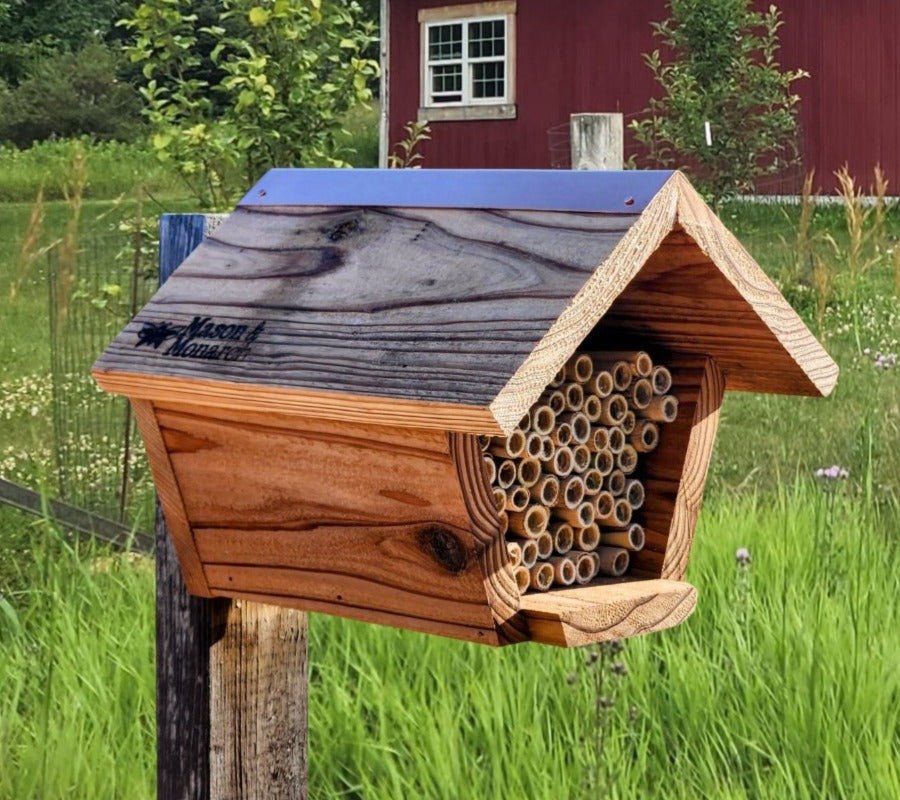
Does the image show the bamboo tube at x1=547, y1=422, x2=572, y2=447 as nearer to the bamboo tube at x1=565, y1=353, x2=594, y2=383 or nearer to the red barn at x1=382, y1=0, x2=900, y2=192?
the bamboo tube at x1=565, y1=353, x2=594, y2=383

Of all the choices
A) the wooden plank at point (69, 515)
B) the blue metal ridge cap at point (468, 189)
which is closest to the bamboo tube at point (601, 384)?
the blue metal ridge cap at point (468, 189)

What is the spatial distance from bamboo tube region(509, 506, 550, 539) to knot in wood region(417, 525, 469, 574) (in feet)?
0.54

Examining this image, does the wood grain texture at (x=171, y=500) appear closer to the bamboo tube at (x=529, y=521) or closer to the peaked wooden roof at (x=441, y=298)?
the peaked wooden roof at (x=441, y=298)

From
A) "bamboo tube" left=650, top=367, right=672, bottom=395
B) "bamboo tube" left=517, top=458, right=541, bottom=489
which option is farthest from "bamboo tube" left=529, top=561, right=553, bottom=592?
"bamboo tube" left=650, top=367, right=672, bottom=395

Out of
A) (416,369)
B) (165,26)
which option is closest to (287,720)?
→ (416,369)

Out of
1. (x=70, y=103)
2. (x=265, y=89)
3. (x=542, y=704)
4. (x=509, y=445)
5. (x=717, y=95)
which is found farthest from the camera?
(x=70, y=103)

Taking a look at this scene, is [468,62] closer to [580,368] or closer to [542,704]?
[542,704]

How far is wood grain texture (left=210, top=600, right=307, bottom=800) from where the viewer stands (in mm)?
2387

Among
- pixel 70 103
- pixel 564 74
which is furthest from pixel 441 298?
pixel 70 103

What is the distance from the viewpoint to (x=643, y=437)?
2.30 metres

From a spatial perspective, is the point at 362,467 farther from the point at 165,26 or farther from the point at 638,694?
the point at 165,26

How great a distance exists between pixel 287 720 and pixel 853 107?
1478 cm

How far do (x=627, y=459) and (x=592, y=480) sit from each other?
9 centimetres

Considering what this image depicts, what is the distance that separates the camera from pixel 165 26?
545cm
